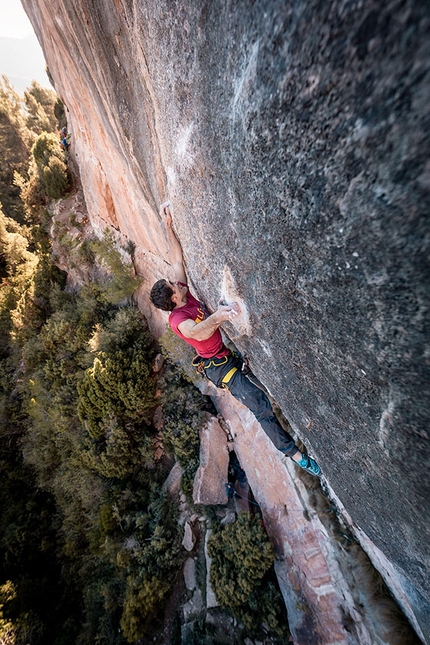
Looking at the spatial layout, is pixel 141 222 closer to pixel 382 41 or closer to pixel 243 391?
pixel 243 391

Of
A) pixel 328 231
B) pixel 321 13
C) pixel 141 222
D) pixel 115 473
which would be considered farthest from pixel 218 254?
pixel 115 473

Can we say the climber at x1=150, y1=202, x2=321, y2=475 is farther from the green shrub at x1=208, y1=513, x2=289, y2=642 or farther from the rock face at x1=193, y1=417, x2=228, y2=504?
the rock face at x1=193, y1=417, x2=228, y2=504

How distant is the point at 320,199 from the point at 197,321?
237 cm

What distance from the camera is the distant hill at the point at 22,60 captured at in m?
117

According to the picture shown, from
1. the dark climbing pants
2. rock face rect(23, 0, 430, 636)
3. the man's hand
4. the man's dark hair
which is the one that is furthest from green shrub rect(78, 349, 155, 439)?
the man's hand

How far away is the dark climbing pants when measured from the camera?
13.2 ft

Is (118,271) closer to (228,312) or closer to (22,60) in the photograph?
(228,312)

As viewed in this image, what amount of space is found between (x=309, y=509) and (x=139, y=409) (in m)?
4.79

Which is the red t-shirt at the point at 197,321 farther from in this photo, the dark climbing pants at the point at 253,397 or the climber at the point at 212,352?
the dark climbing pants at the point at 253,397

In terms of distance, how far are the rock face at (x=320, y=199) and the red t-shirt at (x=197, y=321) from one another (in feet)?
1.74

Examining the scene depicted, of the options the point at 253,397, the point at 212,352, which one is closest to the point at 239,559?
the point at 253,397

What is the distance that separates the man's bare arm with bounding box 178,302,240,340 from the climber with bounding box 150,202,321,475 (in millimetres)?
88

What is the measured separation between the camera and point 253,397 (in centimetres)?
403

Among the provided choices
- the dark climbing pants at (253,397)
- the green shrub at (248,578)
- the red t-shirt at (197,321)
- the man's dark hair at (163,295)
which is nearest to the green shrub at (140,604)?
the green shrub at (248,578)
